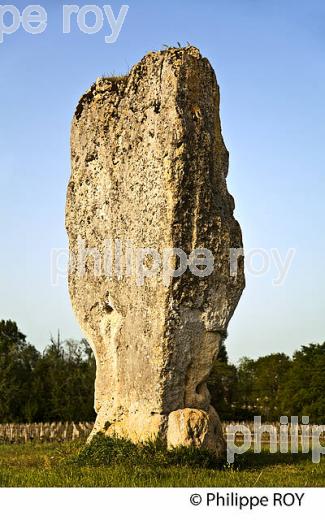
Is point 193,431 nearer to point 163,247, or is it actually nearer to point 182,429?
point 182,429

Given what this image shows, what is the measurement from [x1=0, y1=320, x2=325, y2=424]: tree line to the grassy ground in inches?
694

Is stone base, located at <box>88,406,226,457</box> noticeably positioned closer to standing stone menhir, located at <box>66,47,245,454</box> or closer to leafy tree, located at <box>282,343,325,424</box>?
standing stone menhir, located at <box>66,47,245,454</box>

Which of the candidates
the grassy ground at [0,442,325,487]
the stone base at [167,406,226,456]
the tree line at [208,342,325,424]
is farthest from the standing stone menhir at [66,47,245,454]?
the tree line at [208,342,325,424]

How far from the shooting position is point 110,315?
15828 mm

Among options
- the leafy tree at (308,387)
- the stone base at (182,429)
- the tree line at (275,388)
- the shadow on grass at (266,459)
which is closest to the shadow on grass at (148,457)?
the shadow on grass at (266,459)

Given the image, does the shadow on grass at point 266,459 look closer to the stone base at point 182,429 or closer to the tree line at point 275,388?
the stone base at point 182,429

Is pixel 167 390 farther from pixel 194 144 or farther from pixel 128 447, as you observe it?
pixel 194 144

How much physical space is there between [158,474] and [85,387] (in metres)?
22.8

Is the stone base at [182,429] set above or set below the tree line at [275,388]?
below

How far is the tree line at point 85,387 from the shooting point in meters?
33.1

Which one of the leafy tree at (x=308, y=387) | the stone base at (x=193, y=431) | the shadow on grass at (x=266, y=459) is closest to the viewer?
the stone base at (x=193, y=431)

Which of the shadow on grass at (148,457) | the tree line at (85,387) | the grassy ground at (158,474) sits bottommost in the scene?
the grassy ground at (158,474)

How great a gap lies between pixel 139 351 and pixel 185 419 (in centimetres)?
151

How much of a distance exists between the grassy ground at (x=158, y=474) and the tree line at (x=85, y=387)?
17.6 meters
